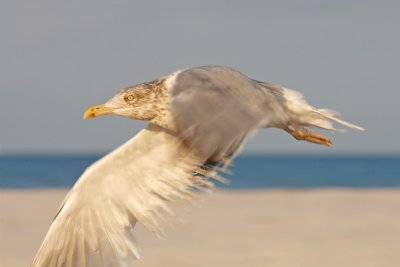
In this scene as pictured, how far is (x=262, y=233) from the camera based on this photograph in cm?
955

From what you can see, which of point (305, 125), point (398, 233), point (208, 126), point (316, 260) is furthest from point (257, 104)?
point (398, 233)

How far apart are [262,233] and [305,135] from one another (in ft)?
15.7

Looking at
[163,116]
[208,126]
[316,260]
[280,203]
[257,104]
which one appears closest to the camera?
[208,126]

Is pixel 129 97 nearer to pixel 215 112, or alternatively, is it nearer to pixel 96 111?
pixel 96 111

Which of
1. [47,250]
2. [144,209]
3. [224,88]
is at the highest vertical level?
[224,88]

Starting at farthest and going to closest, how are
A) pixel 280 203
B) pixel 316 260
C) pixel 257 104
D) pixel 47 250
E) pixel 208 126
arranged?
pixel 280 203 < pixel 316 260 < pixel 47 250 < pixel 257 104 < pixel 208 126

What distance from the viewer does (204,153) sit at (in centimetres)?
298

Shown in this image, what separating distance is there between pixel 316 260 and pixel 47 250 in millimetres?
3653

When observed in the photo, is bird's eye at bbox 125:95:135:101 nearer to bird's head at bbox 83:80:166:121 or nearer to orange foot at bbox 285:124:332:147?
bird's head at bbox 83:80:166:121

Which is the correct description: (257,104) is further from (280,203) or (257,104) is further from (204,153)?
(280,203)

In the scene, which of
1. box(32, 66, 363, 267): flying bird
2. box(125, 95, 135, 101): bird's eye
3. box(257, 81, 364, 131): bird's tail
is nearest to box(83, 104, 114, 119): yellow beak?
box(32, 66, 363, 267): flying bird

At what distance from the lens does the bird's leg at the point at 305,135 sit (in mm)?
4590

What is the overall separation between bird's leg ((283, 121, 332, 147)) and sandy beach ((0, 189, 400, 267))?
0.81 m

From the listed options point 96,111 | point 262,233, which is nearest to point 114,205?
point 96,111
